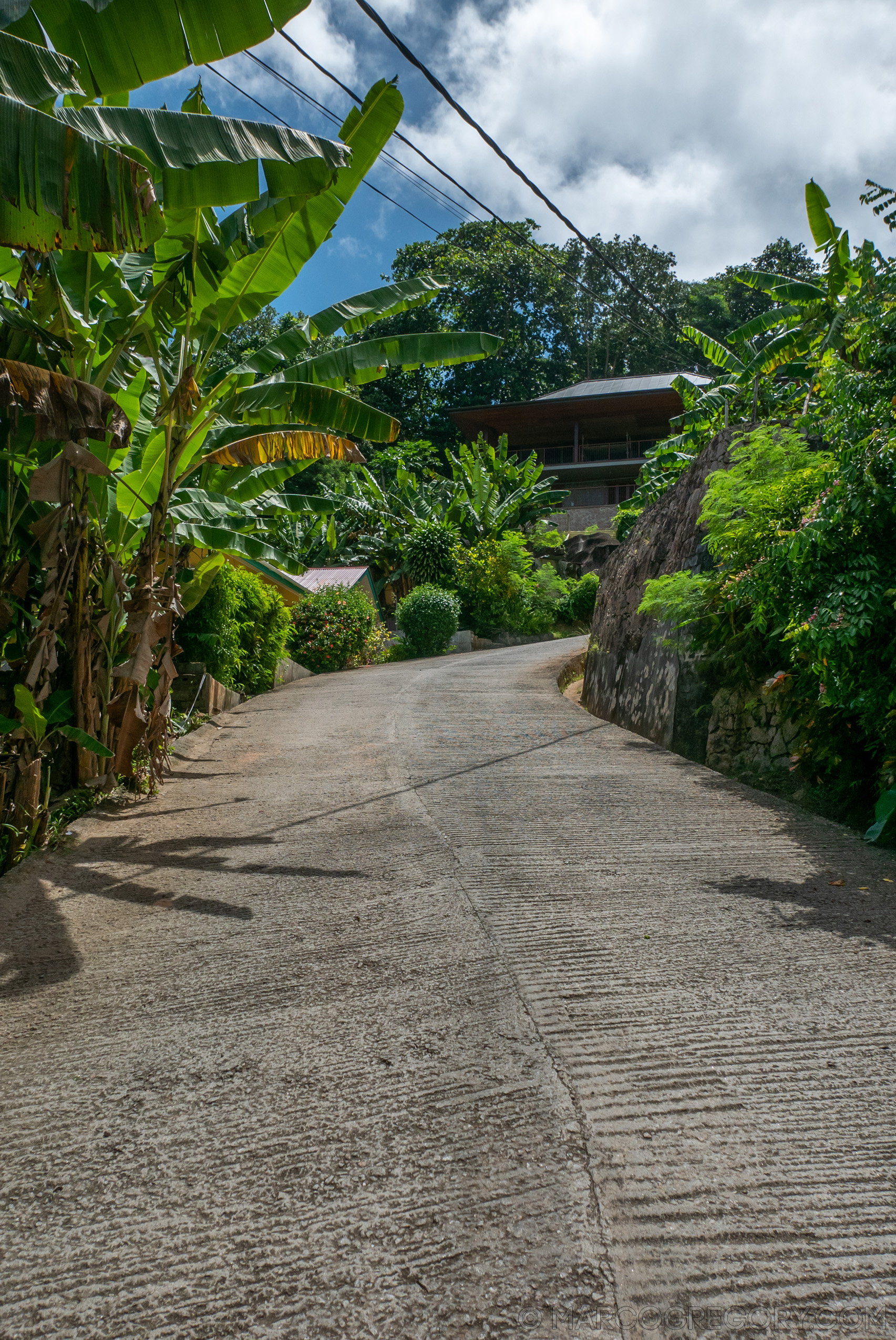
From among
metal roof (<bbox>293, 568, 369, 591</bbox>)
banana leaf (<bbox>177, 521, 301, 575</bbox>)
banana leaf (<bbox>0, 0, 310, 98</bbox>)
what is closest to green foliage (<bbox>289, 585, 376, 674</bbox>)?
metal roof (<bbox>293, 568, 369, 591</bbox>)

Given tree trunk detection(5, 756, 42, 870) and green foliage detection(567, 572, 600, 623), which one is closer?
tree trunk detection(5, 756, 42, 870)

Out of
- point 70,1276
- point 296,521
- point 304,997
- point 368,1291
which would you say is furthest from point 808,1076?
point 296,521

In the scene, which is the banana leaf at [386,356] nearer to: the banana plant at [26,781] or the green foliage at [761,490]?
the green foliage at [761,490]

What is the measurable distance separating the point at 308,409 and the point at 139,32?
271 centimetres

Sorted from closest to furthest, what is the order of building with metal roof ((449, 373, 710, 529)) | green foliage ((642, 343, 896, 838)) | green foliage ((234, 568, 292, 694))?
green foliage ((642, 343, 896, 838)) < green foliage ((234, 568, 292, 694)) < building with metal roof ((449, 373, 710, 529))

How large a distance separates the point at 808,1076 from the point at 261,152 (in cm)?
468

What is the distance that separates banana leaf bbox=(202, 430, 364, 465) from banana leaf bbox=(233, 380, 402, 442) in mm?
122

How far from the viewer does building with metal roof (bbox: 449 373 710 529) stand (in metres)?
32.4

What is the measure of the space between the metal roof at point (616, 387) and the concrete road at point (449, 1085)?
99.1 ft

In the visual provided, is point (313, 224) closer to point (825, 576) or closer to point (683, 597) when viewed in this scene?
point (825, 576)

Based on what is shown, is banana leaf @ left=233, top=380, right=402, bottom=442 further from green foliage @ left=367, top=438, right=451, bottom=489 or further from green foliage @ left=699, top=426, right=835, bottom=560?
green foliage @ left=367, top=438, right=451, bottom=489

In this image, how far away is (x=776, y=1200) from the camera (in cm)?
202

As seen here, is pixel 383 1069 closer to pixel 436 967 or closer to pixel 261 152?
pixel 436 967

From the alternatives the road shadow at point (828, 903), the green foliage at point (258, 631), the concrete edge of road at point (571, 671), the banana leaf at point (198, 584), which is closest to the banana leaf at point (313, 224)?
the banana leaf at point (198, 584)
